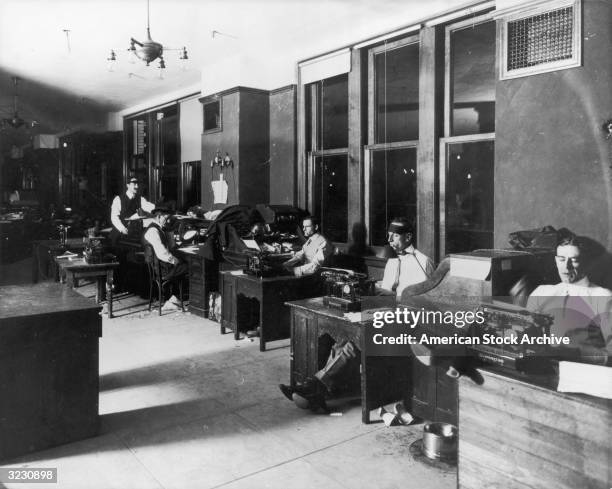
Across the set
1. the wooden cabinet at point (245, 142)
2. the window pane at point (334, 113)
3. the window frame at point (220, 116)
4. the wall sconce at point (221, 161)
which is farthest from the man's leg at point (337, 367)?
the window frame at point (220, 116)

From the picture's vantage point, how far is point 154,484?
9.12 feet

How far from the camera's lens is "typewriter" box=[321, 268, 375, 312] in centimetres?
383

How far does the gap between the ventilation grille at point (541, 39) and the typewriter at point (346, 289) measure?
7.23 ft

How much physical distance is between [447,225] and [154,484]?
12.3 ft

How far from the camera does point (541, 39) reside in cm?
412

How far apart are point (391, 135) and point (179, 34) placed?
9.68 ft

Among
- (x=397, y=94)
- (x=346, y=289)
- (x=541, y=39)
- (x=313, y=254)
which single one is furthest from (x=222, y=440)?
A: (x=397, y=94)

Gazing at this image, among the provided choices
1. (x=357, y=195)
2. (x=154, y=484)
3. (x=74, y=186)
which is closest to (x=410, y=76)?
(x=357, y=195)

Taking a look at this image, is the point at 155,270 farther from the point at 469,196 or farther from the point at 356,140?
the point at 469,196

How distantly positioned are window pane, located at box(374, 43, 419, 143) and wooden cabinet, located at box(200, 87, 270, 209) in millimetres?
Answer: 2134

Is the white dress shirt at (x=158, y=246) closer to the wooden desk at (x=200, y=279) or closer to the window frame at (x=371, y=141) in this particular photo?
the wooden desk at (x=200, y=279)

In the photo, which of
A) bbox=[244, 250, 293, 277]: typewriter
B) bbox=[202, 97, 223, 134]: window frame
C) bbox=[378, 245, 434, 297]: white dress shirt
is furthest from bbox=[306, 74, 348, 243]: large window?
bbox=[378, 245, 434, 297]: white dress shirt

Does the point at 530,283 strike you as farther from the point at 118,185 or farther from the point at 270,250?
the point at 118,185

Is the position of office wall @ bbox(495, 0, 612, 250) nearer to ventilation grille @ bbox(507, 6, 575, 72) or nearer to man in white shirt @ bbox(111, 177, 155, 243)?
ventilation grille @ bbox(507, 6, 575, 72)
